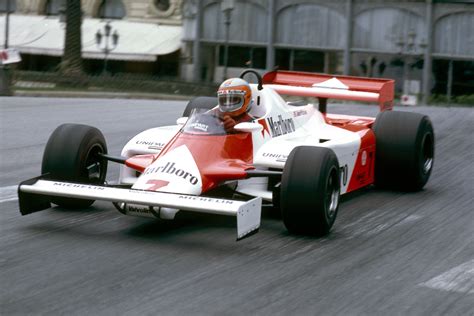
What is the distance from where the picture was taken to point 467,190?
34.9 ft

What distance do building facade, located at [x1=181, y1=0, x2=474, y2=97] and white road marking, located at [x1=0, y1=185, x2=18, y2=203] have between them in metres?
31.2

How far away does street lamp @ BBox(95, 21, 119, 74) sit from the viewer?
141 feet

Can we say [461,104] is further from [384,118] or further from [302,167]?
[302,167]

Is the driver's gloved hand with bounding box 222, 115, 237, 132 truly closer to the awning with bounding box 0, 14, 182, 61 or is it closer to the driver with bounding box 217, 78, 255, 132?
the driver with bounding box 217, 78, 255, 132

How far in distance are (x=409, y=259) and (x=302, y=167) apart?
1.04 m

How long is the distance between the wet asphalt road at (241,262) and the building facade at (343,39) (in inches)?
1272

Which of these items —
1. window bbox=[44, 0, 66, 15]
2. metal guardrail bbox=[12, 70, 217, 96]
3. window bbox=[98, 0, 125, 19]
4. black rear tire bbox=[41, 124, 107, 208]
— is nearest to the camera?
black rear tire bbox=[41, 124, 107, 208]

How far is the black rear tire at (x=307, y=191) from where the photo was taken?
296 inches

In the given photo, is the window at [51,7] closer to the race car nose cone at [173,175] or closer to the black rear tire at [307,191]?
the race car nose cone at [173,175]

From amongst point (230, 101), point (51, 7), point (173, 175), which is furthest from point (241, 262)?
point (51, 7)

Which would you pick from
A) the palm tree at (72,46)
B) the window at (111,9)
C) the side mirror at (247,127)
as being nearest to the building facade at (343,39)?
the window at (111,9)

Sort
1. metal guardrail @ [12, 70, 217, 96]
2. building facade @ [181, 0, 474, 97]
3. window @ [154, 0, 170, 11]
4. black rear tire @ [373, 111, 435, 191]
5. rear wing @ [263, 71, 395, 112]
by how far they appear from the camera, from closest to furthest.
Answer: black rear tire @ [373, 111, 435, 191] → rear wing @ [263, 71, 395, 112] → metal guardrail @ [12, 70, 217, 96] → building facade @ [181, 0, 474, 97] → window @ [154, 0, 170, 11]

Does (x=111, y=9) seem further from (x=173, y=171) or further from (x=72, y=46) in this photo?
(x=173, y=171)

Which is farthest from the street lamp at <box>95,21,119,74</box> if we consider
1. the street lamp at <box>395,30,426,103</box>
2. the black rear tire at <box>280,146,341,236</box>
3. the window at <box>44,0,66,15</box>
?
the black rear tire at <box>280,146,341,236</box>
